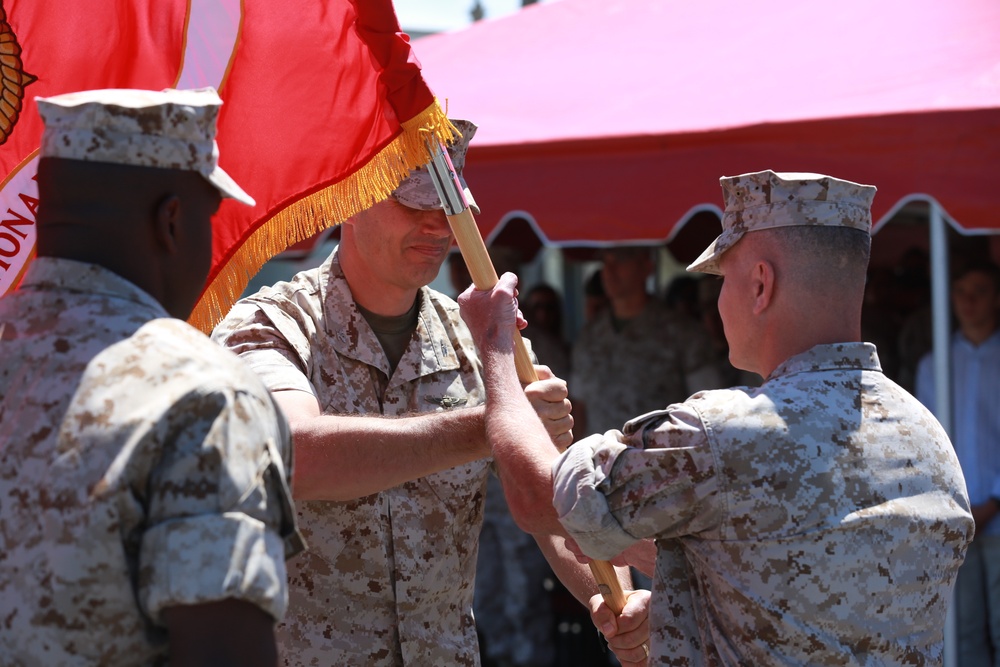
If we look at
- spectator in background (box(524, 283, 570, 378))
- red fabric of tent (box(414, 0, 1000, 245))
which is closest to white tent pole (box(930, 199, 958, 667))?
red fabric of tent (box(414, 0, 1000, 245))

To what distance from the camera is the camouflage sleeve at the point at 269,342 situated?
279 centimetres

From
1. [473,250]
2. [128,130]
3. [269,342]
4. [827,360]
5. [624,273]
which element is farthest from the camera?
[624,273]

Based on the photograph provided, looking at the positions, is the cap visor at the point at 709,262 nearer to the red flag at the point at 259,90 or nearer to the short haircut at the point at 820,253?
the short haircut at the point at 820,253

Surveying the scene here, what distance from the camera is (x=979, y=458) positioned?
18.4 ft

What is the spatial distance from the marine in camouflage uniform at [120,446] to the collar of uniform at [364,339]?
138cm

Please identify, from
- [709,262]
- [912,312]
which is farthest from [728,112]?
[709,262]

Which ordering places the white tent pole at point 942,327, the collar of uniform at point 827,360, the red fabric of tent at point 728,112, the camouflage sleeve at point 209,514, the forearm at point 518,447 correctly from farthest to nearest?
the white tent pole at point 942,327
the red fabric of tent at point 728,112
the forearm at point 518,447
the collar of uniform at point 827,360
the camouflage sleeve at point 209,514

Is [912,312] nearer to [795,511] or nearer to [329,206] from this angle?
[329,206]

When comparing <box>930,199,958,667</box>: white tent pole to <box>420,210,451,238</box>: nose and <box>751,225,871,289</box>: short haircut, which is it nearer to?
<box>420,210,451,238</box>: nose

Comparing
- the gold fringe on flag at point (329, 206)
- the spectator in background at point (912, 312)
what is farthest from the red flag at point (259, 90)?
the spectator in background at point (912, 312)

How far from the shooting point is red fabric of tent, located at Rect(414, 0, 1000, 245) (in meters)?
4.79

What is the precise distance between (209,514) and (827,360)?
4.08 feet


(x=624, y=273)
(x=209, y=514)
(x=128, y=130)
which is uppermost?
(x=128, y=130)

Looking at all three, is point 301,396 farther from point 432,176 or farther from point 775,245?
point 775,245
